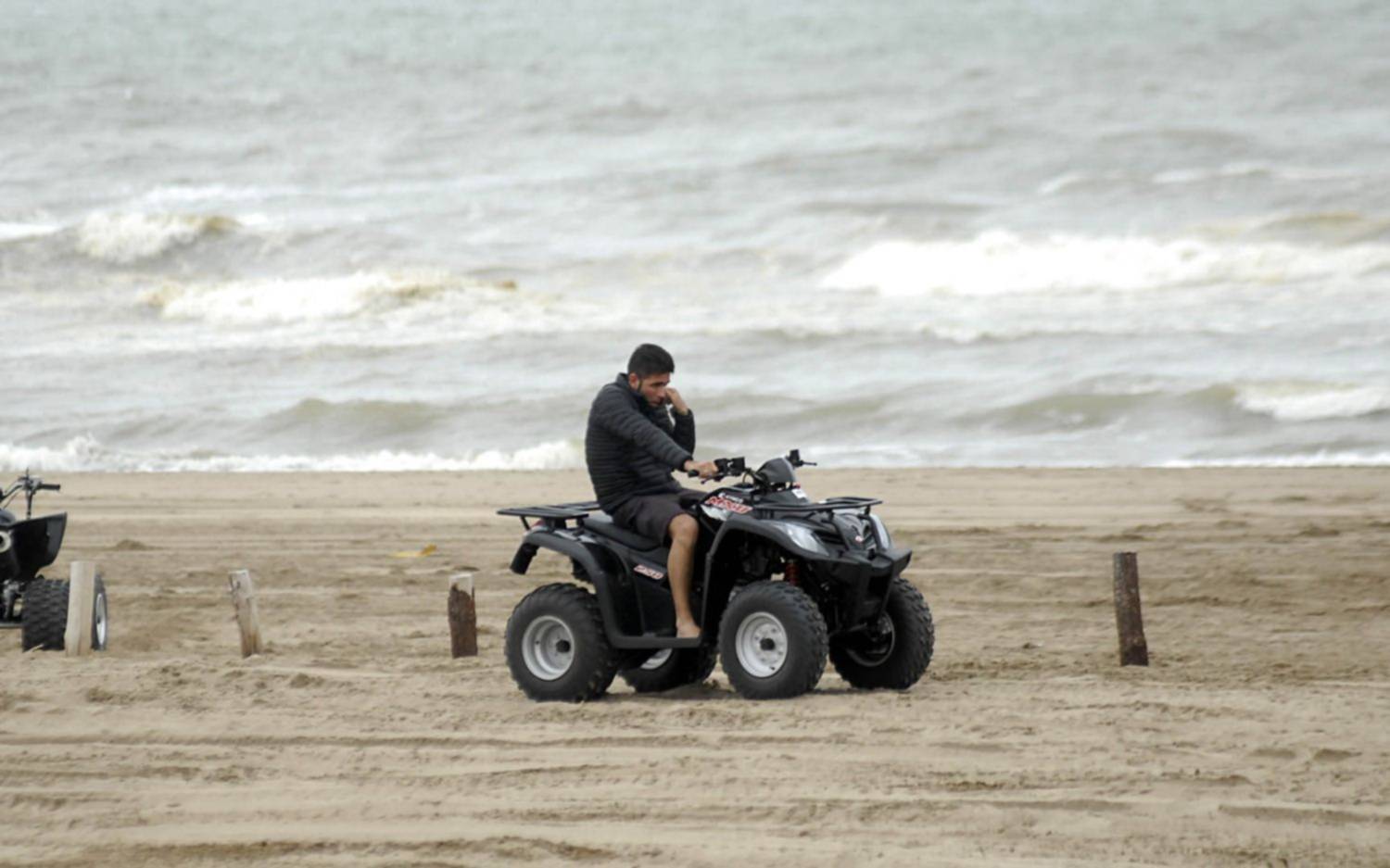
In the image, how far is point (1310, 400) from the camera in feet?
65.0

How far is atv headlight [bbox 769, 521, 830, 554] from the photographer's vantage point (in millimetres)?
7082

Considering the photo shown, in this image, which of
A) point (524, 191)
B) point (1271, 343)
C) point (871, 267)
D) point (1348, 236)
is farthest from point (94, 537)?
point (524, 191)

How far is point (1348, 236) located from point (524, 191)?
18211 mm

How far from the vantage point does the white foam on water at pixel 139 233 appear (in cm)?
3862

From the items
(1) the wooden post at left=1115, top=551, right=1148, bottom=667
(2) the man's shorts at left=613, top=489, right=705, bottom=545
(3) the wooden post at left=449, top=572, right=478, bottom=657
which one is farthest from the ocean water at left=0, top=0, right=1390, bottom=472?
(2) the man's shorts at left=613, top=489, right=705, bottom=545

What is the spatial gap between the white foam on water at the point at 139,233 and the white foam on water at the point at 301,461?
1785cm

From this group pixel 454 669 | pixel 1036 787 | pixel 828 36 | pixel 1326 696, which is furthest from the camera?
pixel 828 36

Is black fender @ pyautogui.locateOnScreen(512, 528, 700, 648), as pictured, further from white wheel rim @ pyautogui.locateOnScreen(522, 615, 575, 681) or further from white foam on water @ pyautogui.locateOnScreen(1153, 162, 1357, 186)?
white foam on water @ pyautogui.locateOnScreen(1153, 162, 1357, 186)

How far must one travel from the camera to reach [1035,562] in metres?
12.0

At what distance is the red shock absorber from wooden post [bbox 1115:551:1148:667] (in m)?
1.67

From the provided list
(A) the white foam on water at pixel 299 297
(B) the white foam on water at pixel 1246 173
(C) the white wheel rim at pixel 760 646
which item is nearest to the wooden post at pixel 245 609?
(C) the white wheel rim at pixel 760 646

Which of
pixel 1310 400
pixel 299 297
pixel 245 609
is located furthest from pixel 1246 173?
pixel 245 609

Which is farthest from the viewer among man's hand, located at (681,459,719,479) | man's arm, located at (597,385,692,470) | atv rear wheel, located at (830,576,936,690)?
atv rear wheel, located at (830,576,936,690)

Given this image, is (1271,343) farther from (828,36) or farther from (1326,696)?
(828,36)
